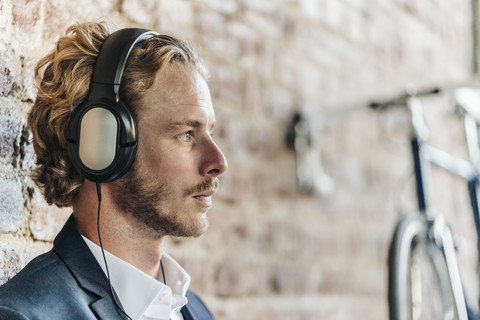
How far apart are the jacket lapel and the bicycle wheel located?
0.96 meters

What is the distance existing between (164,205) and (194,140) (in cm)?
13

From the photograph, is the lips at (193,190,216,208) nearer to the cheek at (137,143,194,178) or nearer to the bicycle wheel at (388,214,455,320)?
the cheek at (137,143,194,178)

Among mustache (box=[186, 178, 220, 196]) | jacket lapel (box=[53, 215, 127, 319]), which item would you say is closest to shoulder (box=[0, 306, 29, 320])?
jacket lapel (box=[53, 215, 127, 319])

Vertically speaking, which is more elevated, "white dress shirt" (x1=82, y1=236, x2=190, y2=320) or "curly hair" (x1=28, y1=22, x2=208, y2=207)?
"curly hair" (x1=28, y1=22, x2=208, y2=207)

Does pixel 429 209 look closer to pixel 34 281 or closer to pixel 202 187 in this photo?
pixel 202 187

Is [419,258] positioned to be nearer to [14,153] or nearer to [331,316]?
Answer: [331,316]

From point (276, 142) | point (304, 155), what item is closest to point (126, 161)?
point (276, 142)

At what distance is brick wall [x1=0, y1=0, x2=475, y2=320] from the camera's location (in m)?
1.27

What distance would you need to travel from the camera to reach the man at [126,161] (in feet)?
3.52

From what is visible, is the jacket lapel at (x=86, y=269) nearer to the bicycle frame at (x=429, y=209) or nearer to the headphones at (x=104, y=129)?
the headphones at (x=104, y=129)

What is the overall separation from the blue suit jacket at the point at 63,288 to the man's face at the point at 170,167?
0.35 ft

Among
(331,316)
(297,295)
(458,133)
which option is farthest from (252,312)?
(458,133)

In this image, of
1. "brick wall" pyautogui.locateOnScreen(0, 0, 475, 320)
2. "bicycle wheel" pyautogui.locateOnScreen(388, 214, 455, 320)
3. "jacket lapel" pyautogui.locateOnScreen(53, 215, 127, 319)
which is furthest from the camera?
"bicycle wheel" pyautogui.locateOnScreen(388, 214, 455, 320)

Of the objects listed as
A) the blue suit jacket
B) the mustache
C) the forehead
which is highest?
the forehead
